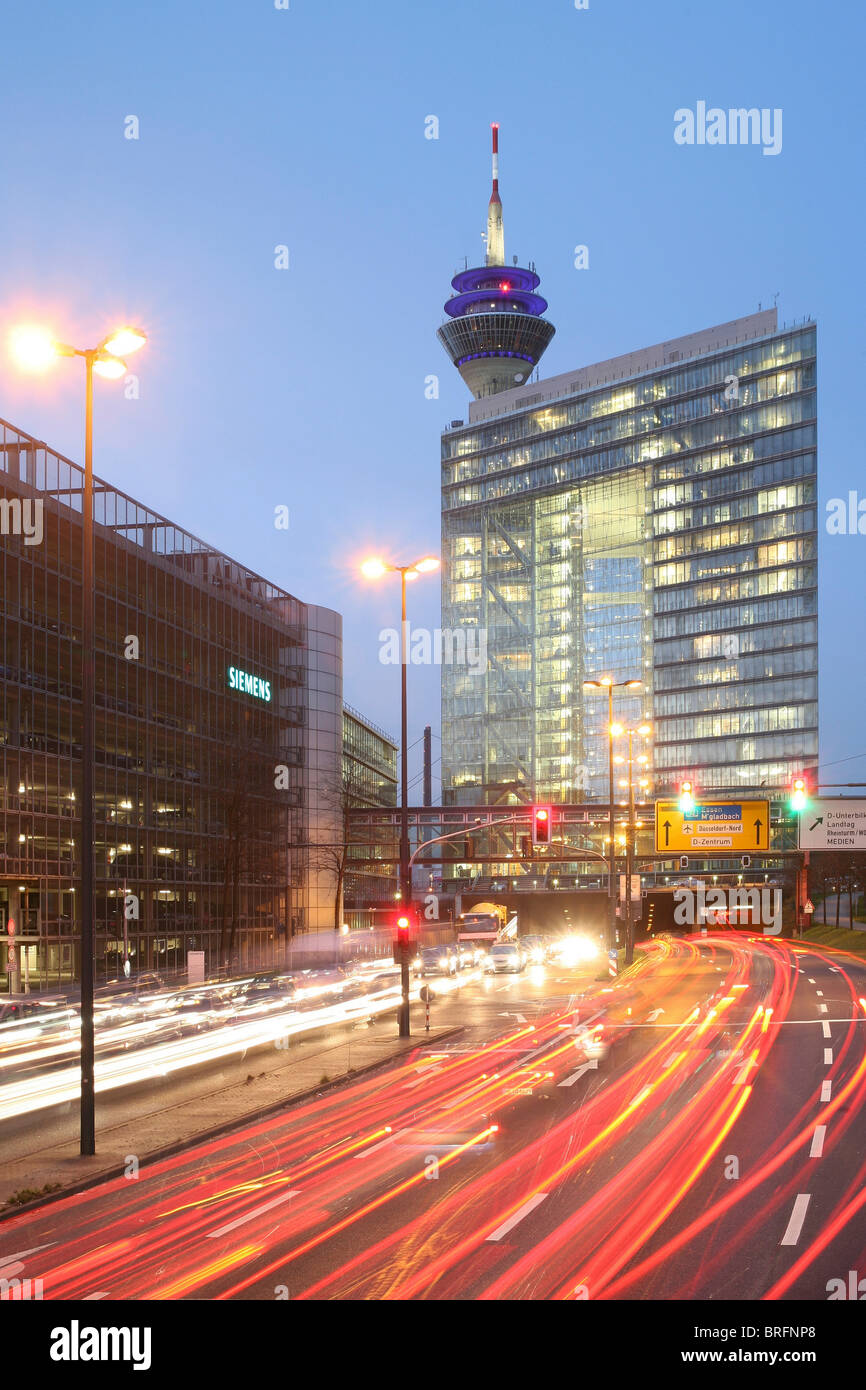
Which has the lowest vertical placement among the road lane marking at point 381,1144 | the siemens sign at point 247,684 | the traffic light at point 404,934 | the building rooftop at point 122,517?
the road lane marking at point 381,1144

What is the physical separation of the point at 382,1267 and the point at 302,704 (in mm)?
89416

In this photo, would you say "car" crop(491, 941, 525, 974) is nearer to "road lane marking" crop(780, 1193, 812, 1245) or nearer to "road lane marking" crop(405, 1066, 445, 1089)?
"road lane marking" crop(405, 1066, 445, 1089)

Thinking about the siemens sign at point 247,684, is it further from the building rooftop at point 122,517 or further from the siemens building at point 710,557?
the siemens building at point 710,557

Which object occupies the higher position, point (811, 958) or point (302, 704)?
point (302, 704)

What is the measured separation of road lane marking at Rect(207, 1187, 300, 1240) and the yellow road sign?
5400 cm

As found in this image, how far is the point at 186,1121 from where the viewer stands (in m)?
23.5

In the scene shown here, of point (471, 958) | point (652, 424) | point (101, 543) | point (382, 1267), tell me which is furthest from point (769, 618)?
point (382, 1267)

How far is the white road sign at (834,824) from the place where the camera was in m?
58.9

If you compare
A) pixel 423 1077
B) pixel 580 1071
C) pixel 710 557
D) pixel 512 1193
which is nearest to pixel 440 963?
pixel 580 1071

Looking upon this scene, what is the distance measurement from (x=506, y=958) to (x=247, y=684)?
28.8m

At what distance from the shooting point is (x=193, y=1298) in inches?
490

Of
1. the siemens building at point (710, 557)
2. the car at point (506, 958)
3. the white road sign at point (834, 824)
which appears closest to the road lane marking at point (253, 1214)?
the white road sign at point (834, 824)

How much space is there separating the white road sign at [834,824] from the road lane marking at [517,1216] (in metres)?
44.2
